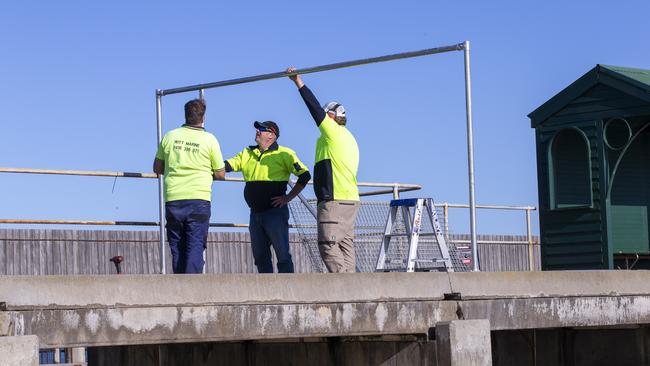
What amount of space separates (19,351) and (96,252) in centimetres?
1215

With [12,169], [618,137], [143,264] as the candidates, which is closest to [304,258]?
[143,264]

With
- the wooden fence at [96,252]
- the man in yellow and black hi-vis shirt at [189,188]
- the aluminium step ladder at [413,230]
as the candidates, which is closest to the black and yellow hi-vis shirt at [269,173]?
the man in yellow and black hi-vis shirt at [189,188]

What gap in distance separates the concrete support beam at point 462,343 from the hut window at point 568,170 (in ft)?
22.0

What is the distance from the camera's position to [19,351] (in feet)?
23.3

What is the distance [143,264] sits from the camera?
19.3 m

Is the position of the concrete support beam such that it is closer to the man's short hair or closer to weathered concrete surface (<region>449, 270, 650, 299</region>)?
weathered concrete surface (<region>449, 270, 650, 299</region>)

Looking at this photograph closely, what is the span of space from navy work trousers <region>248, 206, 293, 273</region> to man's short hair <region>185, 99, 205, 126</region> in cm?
129

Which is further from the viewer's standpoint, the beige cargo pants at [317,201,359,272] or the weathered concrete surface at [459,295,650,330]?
the beige cargo pants at [317,201,359,272]

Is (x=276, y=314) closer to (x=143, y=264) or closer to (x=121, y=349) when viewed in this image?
(x=121, y=349)

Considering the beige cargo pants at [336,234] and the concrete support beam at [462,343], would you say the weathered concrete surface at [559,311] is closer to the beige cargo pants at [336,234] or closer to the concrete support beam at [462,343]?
the concrete support beam at [462,343]

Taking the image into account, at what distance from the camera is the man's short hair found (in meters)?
10.3

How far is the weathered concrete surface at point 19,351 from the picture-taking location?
23.1 feet

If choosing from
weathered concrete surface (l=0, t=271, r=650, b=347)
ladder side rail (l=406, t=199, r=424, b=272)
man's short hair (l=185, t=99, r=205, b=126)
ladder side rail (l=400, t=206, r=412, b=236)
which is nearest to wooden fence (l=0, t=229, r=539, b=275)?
ladder side rail (l=400, t=206, r=412, b=236)

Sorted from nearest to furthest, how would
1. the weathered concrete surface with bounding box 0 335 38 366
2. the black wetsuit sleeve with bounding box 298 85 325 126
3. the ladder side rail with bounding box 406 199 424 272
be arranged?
the weathered concrete surface with bounding box 0 335 38 366
the black wetsuit sleeve with bounding box 298 85 325 126
the ladder side rail with bounding box 406 199 424 272
